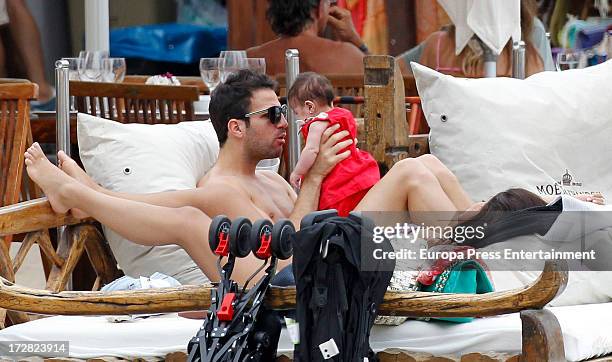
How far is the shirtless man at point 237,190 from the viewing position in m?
4.08

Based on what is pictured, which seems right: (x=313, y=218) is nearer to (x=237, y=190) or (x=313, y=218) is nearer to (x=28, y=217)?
(x=237, y=190)

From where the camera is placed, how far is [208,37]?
30.4 feet

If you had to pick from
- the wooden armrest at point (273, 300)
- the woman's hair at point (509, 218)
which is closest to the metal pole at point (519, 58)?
the woman's hair at point (509, 218)

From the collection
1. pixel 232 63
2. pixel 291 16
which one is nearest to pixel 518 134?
pixel 232 63

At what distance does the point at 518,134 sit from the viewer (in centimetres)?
475

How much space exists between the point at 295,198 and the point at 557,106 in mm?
1095

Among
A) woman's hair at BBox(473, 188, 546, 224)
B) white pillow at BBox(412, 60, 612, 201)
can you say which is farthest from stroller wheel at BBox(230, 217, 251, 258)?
white pillow at BBox(412, 60, 612, 201)

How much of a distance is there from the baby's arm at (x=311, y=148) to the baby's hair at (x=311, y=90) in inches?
8.8

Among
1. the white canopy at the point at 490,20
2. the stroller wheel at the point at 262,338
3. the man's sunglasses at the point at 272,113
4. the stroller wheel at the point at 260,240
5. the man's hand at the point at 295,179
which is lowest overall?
the stroller wheel at the point at 262,338

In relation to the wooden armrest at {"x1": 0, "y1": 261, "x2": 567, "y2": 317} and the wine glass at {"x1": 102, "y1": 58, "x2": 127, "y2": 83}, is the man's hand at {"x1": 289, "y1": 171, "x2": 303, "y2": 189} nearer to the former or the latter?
the wooden armrest at {"x1": 0, "y1": 261, "x2": 567, "y2": 317}

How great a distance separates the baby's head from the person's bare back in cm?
211

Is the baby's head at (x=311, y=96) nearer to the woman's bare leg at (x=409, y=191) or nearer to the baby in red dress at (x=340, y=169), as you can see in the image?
the baby in red dress at (x=340, y=169)

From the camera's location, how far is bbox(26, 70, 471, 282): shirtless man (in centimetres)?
408

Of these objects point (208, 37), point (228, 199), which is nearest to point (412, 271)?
point (228, 199)
